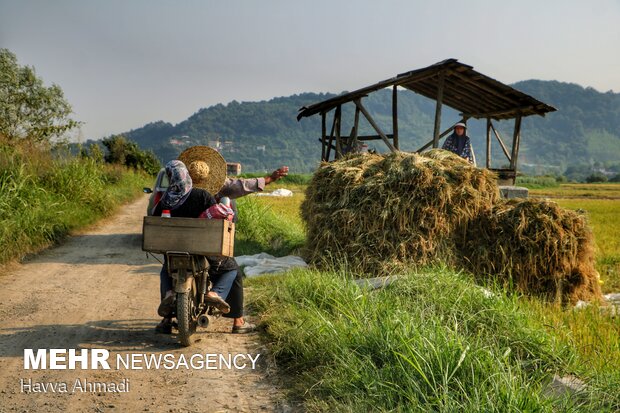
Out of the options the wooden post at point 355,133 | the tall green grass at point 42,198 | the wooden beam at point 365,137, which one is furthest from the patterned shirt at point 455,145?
the tall green grass at point 42,198

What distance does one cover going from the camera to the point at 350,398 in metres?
3.95

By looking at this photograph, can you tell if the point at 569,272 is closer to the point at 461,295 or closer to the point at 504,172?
the point at 461,295

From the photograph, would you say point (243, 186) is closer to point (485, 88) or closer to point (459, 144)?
point (459, 144)

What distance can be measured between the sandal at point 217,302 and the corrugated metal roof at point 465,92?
8.90m

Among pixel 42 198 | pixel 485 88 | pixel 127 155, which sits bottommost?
pixel 42 198

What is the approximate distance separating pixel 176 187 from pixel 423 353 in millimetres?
2826

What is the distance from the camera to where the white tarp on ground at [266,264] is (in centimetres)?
916

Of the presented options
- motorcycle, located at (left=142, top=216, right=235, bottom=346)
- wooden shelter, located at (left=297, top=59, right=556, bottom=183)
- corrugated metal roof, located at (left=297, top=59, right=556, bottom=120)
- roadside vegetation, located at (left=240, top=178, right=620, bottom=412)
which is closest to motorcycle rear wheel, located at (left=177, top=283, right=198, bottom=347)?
motorcycle, located at (left=142, top=216, right=235, bottom=346)

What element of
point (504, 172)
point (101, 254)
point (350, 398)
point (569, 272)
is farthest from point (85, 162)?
point (350, 398)

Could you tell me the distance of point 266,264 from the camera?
963 centimetres

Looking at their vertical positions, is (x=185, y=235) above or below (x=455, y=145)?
below

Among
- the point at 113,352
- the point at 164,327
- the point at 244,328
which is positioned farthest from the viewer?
the point at 244,328

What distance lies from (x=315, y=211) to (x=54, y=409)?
571cm

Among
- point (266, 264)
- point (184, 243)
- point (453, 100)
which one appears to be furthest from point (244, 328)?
point (453, 100)
